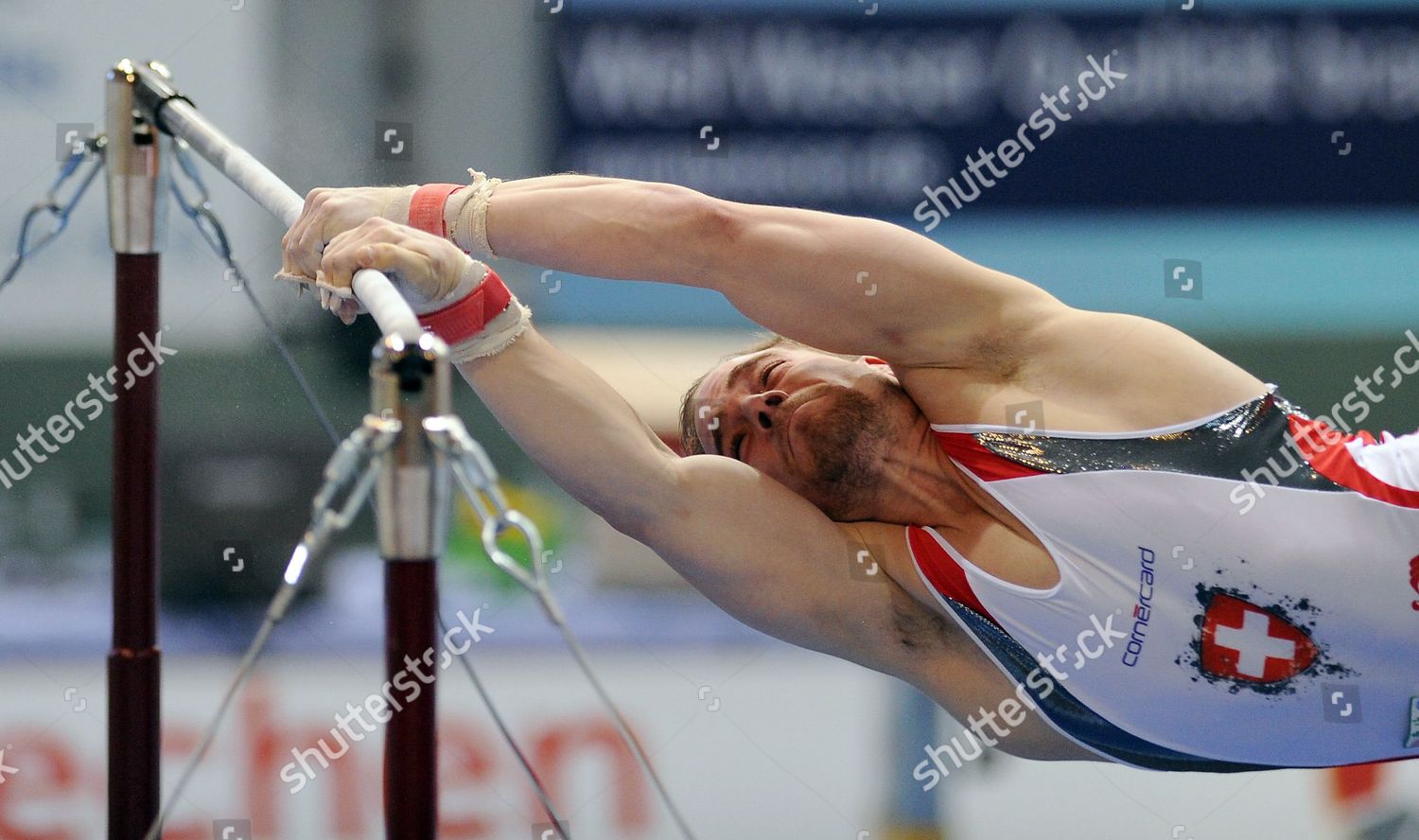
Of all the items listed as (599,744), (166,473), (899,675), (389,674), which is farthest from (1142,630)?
(166,473)

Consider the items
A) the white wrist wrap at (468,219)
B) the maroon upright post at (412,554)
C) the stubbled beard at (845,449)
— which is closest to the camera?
the maroon upright post at (412,554)

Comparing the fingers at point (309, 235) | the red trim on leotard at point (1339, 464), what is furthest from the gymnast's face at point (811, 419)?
the fingers at point (309, 235)

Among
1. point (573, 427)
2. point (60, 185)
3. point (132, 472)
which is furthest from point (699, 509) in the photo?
point (60, 185)

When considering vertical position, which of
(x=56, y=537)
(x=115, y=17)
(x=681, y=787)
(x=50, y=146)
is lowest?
(x=681, y=787)

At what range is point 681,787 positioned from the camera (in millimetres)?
1990

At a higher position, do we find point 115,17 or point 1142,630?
point 115,17

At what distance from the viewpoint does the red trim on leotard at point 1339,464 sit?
1.22 meters

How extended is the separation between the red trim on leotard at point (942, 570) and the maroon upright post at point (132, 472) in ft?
2.20

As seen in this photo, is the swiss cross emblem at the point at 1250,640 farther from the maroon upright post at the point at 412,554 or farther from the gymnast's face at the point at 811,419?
the maroon upright post at the point at 412,554

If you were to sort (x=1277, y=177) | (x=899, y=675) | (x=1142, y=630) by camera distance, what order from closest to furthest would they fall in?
1. (x=1142, y=630)
2. (x=899, y=675)
3. (x=1277, y=177)

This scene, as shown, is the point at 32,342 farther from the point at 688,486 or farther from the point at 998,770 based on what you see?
the point at 998,770

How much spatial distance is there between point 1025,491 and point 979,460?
53 millimetres

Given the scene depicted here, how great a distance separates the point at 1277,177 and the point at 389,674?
6.14 ft

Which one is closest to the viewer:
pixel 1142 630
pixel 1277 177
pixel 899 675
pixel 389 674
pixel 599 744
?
pixel 389 674
